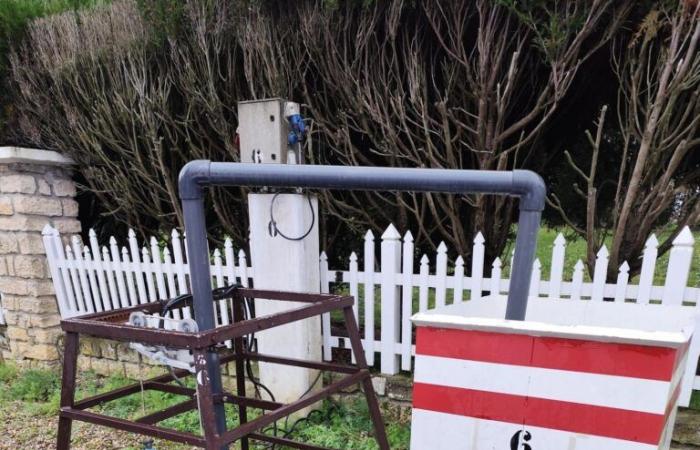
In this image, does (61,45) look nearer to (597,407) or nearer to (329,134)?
(329,134)

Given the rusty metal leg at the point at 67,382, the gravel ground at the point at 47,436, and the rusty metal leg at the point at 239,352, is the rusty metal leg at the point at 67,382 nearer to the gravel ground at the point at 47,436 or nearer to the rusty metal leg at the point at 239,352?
the rusty metal leg at the point at 239,352

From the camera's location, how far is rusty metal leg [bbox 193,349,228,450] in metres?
1.18

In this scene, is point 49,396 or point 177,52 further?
point 49,396

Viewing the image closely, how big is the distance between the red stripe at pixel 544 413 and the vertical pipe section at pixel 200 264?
31.6 inches

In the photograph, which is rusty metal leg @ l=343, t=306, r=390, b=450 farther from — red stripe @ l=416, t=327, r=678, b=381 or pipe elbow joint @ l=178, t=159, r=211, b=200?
pipe elbow joint @ l=178, t=159, r=211, b=200

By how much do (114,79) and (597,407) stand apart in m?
3.89

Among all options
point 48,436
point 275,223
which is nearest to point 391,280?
point 275,223

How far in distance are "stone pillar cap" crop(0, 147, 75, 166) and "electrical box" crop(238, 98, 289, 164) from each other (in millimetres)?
2220

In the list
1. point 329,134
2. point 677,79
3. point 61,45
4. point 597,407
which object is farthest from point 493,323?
point 61,45

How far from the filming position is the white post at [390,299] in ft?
9.33

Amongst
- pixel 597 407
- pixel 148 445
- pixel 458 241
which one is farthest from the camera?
pixel 458 241

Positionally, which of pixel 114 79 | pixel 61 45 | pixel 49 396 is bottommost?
pixel 49 396

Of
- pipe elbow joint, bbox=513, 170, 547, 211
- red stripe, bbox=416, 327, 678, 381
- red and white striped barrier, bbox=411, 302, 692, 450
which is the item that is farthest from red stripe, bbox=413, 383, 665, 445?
pipe elbow joint, bbox=513, 170, 547, 211

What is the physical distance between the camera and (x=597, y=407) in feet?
3.87
